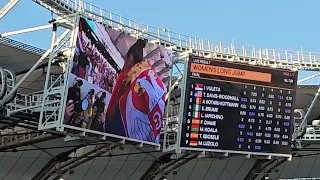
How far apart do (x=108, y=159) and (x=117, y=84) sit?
17526mm

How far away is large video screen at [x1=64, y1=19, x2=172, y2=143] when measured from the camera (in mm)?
29642

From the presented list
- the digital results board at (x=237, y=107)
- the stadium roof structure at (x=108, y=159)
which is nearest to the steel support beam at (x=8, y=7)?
the stadium roof structure at (x=108, y=159)

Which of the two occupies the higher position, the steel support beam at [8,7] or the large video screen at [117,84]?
the steel support beam at [8,7]

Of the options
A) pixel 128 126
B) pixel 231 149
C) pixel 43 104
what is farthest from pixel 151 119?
pixel 43 104

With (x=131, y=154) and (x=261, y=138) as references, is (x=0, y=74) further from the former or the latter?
(x=131, y=154)

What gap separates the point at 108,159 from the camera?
4866 centimetres

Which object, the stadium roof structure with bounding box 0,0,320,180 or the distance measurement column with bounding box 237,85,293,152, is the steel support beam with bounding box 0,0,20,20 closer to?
the stadium roof structure with bounding box 0,0,320,180

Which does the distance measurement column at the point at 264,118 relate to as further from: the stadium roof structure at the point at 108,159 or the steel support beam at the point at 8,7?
the steel support beam at the point at 8,7

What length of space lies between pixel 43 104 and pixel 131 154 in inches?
783

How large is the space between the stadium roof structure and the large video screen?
338cm

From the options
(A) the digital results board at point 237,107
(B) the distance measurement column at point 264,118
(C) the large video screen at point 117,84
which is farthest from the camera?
(B) the distance measurement column at point 264,118

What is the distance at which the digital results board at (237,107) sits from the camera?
34.3 metres

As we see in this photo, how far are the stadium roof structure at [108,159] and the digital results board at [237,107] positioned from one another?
4.50 metres

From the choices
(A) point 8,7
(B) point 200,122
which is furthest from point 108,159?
(A) point 8,7
